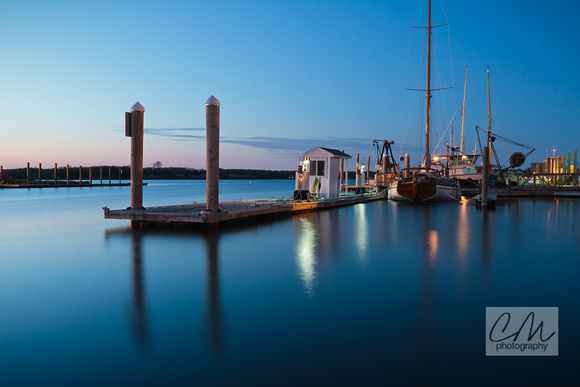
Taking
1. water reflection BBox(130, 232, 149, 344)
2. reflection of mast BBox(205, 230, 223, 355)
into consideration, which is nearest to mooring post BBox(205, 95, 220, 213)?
reflection of mast BBox(205, 230, 223, 355)

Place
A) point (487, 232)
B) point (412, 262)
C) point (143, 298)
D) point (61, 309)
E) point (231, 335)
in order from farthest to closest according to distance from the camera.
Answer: point (487, 232) < point (412, 262) < point (143, 298) < point (61, 309) < point (231, 335)

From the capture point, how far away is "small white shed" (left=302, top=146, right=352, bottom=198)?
28.2 meters

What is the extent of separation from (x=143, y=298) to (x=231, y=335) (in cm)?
277

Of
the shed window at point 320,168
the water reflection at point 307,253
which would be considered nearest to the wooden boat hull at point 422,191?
the shed window at point 320,168

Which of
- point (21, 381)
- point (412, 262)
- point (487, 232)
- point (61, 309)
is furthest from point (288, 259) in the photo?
point (487, 232)

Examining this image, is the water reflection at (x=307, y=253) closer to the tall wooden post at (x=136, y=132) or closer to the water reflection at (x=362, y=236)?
the water reflection at (x=362, y=236)

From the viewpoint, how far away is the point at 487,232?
19.2 meters

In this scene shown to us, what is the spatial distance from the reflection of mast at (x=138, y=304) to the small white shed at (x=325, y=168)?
17.0 metres

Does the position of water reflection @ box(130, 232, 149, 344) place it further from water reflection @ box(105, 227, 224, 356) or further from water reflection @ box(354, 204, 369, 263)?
water reflection @ box(354, 204, 369, 263)

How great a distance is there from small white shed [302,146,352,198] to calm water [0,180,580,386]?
12671mm

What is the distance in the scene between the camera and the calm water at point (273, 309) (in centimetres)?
502

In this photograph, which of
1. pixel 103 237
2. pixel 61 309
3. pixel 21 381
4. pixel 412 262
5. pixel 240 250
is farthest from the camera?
pixel 103 237

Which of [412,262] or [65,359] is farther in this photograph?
[412,262]

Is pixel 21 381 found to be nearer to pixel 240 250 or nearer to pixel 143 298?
pixel 143 298
